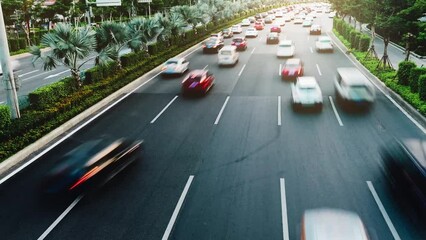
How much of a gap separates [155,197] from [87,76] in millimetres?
16300

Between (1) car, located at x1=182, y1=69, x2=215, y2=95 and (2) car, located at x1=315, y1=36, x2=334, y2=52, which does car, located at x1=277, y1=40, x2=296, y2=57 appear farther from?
(1) car, located at x1=182, y1=69, x2=215, y2=95

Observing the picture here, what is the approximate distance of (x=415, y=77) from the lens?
23359 mm

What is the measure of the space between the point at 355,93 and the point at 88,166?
15267 millimetres

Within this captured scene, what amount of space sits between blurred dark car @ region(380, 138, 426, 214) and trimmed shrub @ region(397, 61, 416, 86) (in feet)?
43.5

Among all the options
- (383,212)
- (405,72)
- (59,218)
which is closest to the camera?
(383,212)

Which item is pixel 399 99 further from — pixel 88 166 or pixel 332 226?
pixel 88 166

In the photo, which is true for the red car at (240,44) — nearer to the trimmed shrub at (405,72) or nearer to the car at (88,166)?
the trimmed shrub at (405,72)

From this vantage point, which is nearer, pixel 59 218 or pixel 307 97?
pixel 59 218

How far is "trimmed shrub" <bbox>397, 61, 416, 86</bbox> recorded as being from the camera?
2502 cm

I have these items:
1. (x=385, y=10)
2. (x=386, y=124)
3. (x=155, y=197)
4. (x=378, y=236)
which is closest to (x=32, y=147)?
(x=155, y=197)

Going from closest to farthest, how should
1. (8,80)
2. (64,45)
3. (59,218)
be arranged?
1. (59,218)
2. (8,80)
3. (64,45)

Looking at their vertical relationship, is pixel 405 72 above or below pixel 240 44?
above

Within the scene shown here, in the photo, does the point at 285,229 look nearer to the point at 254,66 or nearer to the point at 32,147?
the point at 32,147

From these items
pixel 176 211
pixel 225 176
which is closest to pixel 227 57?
pixel 225 176
